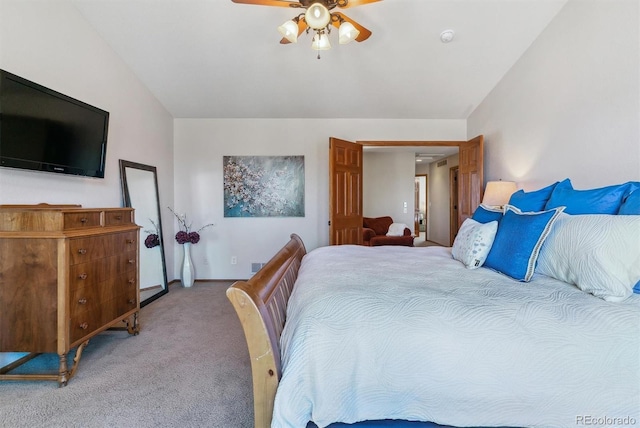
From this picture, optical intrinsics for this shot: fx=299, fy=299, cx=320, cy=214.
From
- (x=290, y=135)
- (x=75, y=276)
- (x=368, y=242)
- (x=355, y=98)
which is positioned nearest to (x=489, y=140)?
(x=355, y=98)

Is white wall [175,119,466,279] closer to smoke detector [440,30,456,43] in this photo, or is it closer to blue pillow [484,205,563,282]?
smoke detector [440,30,456,43]

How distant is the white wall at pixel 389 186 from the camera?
713 cm

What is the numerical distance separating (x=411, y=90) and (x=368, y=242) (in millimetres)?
2492

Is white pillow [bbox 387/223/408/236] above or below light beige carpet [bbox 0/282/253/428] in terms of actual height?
above

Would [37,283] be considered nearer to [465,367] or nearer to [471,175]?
[465,367]

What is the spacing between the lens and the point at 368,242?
17.0ft

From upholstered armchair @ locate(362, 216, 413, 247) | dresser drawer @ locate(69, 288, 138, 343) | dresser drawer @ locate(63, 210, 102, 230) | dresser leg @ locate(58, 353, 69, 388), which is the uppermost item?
dresser drawer @ locate(63, 210, 102, 230)

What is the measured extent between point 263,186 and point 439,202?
5519 mm

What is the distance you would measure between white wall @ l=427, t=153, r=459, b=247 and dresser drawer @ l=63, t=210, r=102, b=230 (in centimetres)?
698

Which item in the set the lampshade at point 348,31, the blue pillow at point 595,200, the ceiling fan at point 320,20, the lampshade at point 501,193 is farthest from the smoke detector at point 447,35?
the blue pillow at point 595,200

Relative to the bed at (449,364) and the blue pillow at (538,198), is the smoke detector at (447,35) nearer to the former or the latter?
the blue pillow at (538,198)

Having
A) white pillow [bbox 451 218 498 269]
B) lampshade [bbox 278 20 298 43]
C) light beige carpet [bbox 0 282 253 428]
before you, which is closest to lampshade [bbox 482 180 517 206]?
white pillow [bbox 451 218 498 269]

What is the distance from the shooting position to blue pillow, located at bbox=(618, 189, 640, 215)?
153cm

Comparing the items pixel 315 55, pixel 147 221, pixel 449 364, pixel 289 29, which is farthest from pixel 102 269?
pixel 315 55
